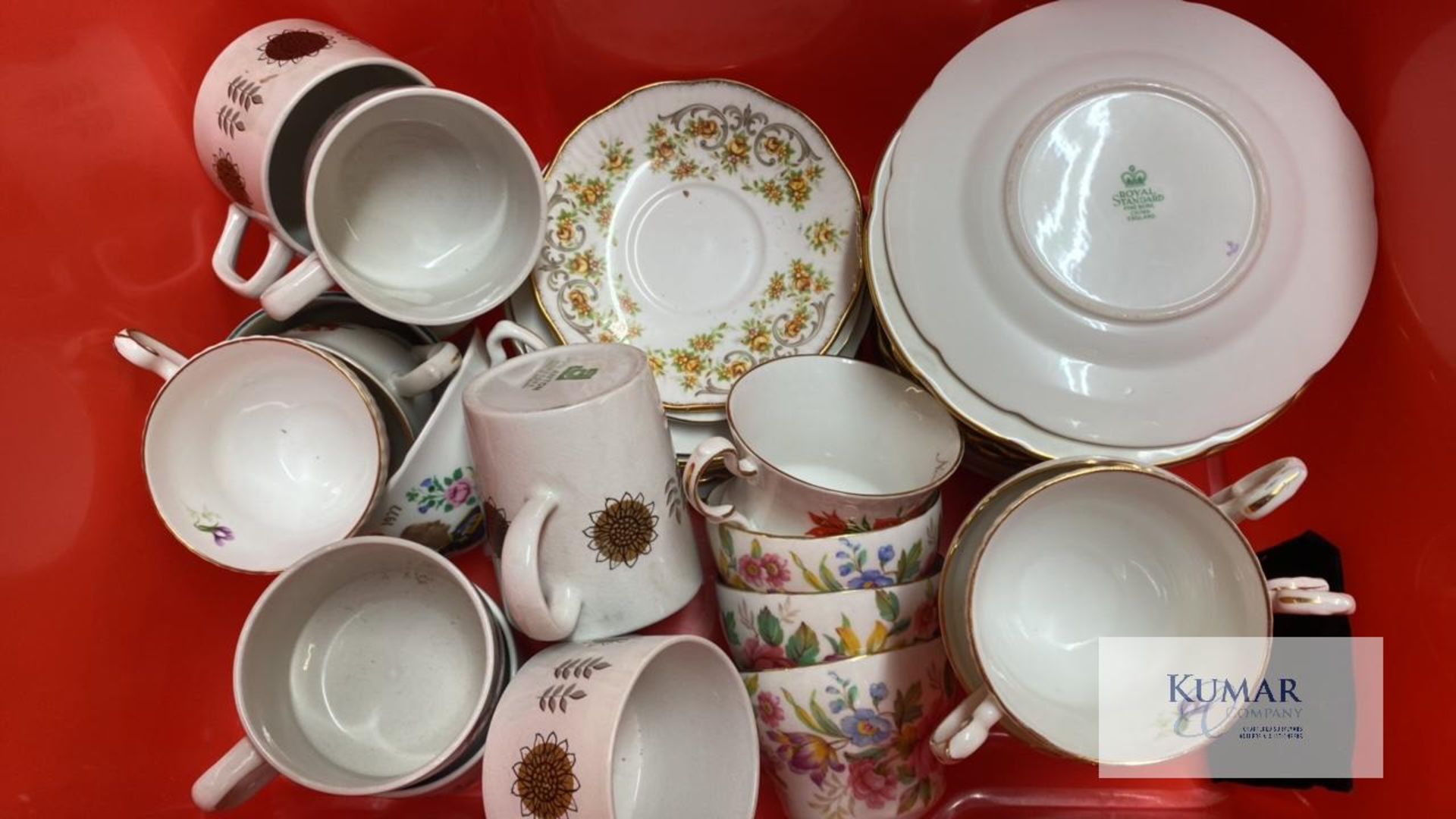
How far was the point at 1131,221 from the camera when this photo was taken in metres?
0.70

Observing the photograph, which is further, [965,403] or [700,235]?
[700,235]

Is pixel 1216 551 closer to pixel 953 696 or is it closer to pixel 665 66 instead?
pixel 953 696

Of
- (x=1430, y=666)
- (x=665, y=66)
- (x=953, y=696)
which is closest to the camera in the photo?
(x=1430, y=666)

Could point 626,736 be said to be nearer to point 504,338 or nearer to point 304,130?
point 504,338

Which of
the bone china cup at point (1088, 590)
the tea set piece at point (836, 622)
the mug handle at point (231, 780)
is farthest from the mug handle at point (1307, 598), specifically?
the mug handle at point (231, 780)

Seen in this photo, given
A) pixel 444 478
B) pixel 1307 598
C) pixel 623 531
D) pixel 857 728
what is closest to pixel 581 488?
pixel 623 531

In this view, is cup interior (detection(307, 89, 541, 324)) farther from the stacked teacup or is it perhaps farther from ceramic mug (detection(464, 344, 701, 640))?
the stacked teacup

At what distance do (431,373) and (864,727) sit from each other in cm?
44

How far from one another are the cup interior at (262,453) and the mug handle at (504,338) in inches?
4.4

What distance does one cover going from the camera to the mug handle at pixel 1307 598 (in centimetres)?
57

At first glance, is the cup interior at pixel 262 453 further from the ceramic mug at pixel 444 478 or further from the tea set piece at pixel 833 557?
the tea set piece at pixel 833 557

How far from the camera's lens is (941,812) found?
Result: 0.83 m

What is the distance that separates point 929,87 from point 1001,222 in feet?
0.41

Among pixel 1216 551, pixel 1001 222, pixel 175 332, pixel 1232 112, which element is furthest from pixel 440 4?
pixel 1216 551
